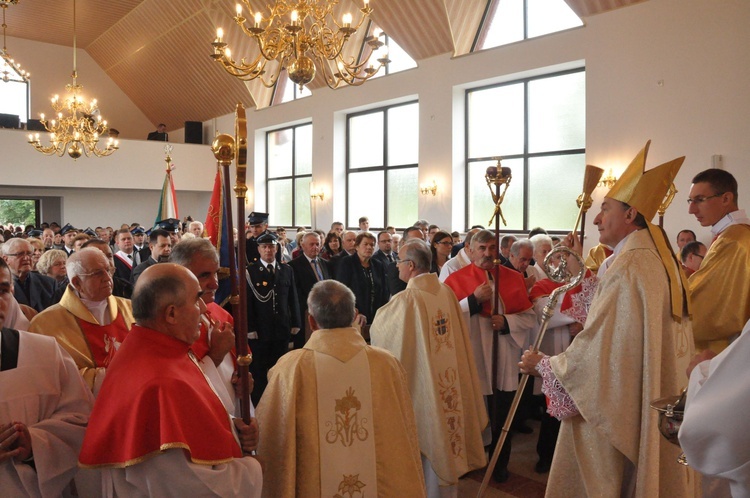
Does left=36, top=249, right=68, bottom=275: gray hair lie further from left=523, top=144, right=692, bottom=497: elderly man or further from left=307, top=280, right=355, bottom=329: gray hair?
left=523, top=144, right=692, bottom=497: elderly man

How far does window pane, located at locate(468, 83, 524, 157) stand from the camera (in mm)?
12703

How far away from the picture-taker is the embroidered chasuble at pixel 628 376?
265cm

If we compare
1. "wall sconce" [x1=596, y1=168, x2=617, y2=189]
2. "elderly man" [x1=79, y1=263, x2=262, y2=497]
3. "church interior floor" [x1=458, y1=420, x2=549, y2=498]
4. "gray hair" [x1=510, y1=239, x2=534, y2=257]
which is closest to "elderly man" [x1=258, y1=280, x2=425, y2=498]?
"elderly man" [x1=79, y1=263, x2=262, y2=497]

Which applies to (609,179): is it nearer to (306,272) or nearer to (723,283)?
(306,272)

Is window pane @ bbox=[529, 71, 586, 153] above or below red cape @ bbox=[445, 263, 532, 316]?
above

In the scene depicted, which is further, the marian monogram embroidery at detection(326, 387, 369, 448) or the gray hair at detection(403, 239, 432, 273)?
the gray hair at detection(403, 239, 432, 273)

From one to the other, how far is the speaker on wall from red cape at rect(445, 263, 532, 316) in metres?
17.2

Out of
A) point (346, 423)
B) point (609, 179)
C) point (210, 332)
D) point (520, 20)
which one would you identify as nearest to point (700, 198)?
point (346, 423)

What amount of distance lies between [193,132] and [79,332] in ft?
61.0

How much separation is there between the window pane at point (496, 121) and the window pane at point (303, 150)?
19.4 feet

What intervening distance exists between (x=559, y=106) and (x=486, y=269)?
8298mm

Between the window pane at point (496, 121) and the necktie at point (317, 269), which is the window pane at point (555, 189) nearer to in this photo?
the window pane at point (496, 121)

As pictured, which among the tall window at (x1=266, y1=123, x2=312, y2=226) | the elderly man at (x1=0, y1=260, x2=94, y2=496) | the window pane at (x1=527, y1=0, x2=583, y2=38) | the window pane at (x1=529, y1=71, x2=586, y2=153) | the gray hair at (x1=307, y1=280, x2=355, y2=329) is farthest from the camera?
the tall window at (x1=266, y1=123, x2=312, y2=226)

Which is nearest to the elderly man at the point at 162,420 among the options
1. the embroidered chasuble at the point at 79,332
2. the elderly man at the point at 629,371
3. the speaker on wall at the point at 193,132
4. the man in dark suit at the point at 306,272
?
the embroidered chasuble at the point at 79,332
